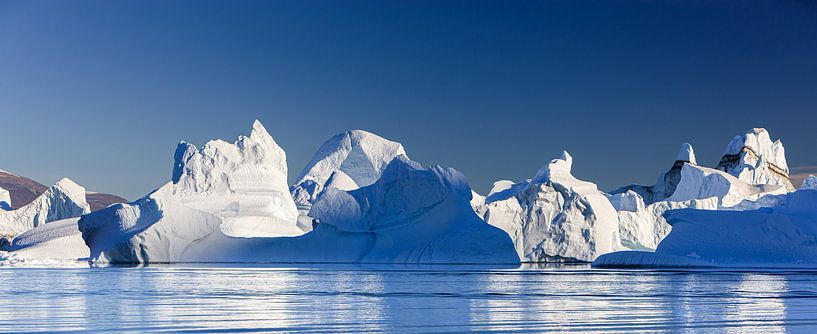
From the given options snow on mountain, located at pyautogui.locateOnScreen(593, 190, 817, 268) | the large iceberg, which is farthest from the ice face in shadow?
the large iceberg

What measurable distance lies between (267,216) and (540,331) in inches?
1454

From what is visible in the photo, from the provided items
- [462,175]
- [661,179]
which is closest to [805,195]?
[462,175]

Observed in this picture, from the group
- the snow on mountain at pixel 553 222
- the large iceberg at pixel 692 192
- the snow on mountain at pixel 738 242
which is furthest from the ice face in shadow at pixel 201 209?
the large iceberg at pixel 692 192

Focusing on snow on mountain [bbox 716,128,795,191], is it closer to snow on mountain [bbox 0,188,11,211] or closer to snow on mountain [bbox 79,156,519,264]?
snow on mountain [bbox 79,156,519,264]

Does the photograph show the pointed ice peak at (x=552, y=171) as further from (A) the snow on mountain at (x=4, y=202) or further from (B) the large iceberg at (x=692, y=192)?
(A) the snow on mountain at (x=4, y=202)

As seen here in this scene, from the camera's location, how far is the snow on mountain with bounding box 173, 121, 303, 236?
4375 cm

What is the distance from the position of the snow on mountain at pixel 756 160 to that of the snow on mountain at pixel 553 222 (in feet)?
93.6

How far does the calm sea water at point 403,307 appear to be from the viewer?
955 centimetres

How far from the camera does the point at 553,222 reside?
138 ft

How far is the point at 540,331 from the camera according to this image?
29.6 feet

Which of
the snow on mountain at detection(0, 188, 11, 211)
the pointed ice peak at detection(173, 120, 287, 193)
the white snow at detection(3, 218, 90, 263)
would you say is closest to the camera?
the pointed ice peak at detection(173, 120, 287, 193)

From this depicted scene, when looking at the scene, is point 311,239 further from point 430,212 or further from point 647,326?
point 647,326

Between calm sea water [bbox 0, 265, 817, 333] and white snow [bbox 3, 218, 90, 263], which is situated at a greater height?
white snow [bbox 3, 218, 90, 263]

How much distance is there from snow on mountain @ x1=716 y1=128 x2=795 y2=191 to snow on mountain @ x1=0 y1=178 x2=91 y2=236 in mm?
45232
